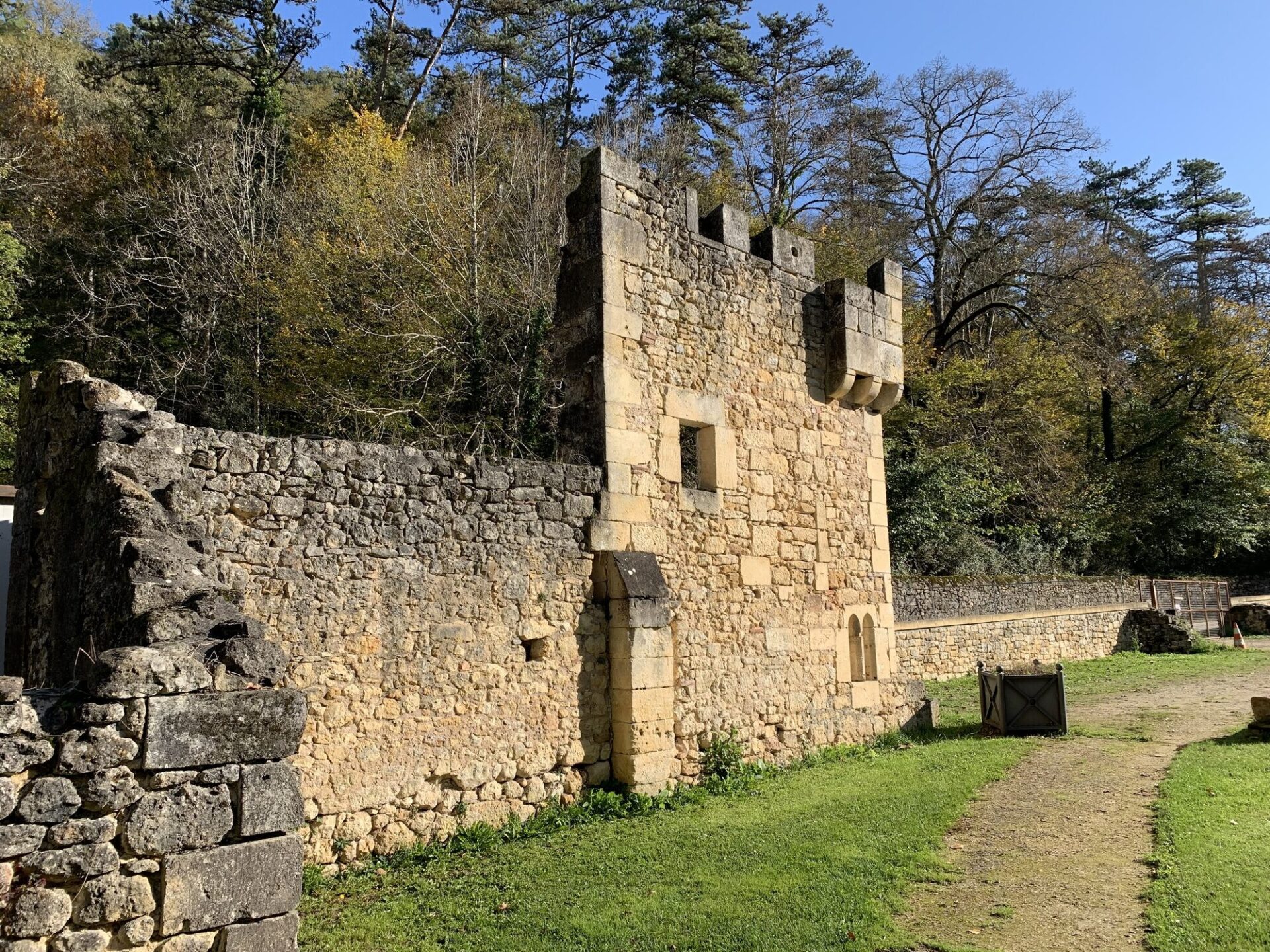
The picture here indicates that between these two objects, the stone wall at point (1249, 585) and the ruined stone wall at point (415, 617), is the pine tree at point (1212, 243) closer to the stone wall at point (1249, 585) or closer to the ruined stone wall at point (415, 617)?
the stone wall at point (1249, 585)

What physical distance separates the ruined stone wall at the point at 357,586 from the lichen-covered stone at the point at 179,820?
88 cm

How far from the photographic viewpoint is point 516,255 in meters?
18.0

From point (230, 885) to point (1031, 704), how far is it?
9673 mm

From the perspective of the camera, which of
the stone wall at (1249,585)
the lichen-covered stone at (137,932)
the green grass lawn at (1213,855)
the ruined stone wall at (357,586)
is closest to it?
the lichen-covered stone at (137,932)

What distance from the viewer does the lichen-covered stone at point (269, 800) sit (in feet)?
11.7

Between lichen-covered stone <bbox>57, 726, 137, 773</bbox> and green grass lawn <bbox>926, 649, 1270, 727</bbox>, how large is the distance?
400 inches

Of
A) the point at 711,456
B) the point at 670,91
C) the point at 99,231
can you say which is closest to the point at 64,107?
the point at 99,231

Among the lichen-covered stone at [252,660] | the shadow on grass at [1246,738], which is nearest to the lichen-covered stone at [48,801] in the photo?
the lichen-covered stone at [252,660]

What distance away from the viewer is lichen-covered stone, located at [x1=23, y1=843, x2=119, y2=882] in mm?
3158

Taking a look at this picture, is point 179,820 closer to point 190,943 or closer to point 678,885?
point 190,943

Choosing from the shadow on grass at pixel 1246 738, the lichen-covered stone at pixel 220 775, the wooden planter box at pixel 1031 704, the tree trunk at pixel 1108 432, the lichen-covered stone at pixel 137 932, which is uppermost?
the tree trunk at pixel 1108 432

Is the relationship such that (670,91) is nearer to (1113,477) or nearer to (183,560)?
(1113,477)

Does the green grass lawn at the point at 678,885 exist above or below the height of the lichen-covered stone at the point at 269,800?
below

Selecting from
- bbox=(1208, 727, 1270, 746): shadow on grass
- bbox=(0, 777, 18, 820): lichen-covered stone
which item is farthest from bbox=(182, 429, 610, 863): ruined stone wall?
bbox=(1208, 727, 1270, 746): shadow on grass
